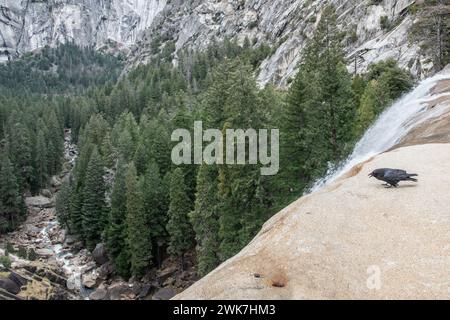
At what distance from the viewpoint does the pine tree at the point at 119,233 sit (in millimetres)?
46500

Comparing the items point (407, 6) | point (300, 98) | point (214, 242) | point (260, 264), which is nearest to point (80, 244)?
point (214, 242)

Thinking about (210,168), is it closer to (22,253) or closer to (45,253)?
(22,253)

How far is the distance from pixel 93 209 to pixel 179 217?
1956 centimetres

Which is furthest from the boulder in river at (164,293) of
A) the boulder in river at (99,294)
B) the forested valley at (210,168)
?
the boulder in river at (99,294)

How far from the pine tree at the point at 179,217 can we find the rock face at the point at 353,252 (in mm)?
26391

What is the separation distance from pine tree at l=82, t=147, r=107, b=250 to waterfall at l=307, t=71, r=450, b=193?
36448mm

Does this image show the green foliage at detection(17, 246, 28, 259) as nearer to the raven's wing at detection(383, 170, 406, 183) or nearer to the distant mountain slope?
the distant mountain slope

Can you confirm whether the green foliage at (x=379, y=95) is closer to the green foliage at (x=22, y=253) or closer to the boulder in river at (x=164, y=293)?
the boulder in river at (x=164, y=293)

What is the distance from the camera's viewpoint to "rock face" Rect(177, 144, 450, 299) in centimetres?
868

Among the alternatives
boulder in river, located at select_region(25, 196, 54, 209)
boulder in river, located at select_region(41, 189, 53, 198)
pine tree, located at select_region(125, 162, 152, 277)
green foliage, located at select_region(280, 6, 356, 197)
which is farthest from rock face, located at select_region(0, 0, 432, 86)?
boulder in river, located at select_region(25, 196, 54, 209)

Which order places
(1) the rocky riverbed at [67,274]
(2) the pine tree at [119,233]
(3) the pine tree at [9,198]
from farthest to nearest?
(3) the pine tree at [9,198] → (2) the pine tree at [119,233] → (1) the rocky riverbed at [67,274]
